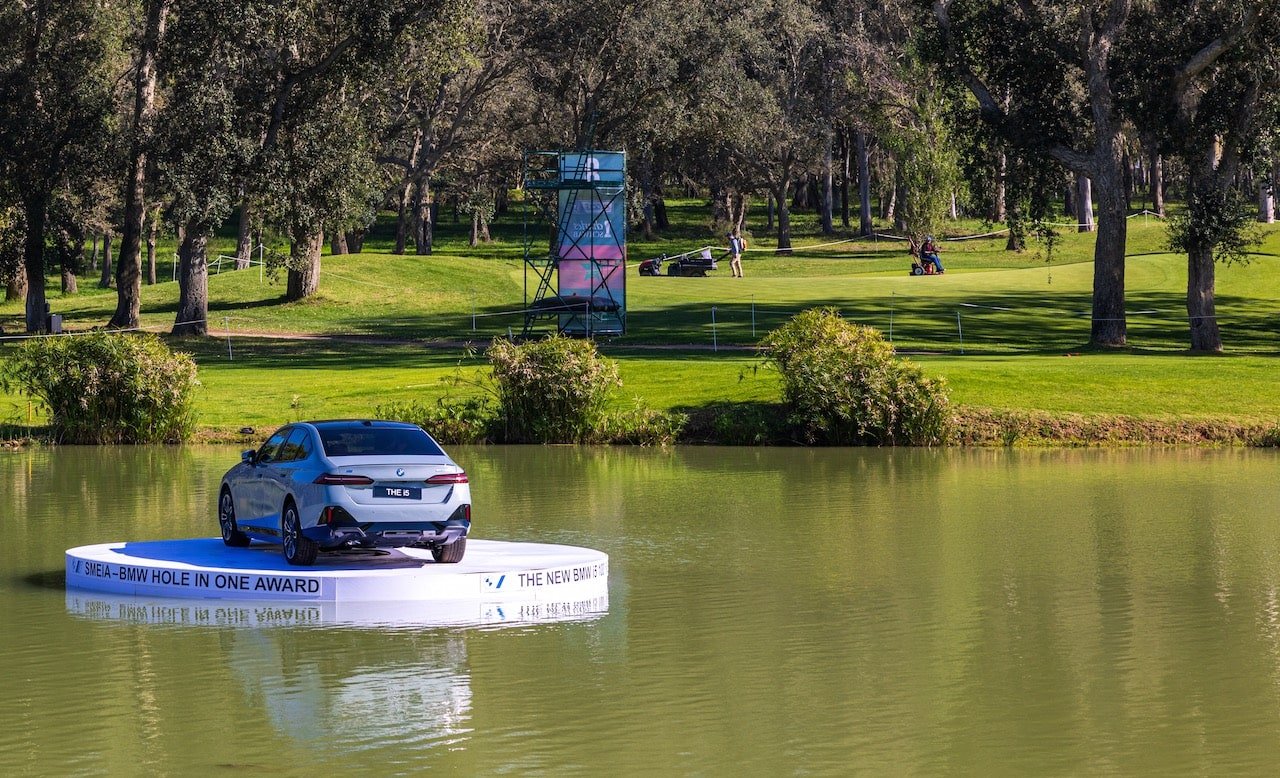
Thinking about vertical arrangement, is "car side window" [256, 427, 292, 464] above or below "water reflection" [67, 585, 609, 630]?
above

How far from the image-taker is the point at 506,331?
5669 cm

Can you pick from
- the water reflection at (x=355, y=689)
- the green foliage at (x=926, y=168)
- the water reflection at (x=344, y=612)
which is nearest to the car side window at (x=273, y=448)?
the water reflection at (x=344, y=612)

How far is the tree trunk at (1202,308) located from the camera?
4897 cm

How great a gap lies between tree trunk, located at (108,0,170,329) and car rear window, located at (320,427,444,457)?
3734cm

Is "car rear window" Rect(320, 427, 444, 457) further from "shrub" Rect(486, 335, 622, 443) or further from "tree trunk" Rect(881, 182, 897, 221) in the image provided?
"tree trunk" Rect(881, 182, 897, 221)

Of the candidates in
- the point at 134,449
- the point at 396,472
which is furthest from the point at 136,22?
the point at 396,472

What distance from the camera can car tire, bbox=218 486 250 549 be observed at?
20672 mm

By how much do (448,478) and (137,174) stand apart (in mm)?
41931

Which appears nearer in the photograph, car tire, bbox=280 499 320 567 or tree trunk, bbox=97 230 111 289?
car tire, bbox=280 499 320 567

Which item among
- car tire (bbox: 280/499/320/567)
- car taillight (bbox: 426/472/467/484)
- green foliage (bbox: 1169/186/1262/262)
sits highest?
green foliage (bbox: 1169/186/1262/262)

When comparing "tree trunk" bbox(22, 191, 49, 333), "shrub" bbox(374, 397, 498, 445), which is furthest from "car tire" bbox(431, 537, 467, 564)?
"tree trunk" bbox(22, 191, 49, 333)

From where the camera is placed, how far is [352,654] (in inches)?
610

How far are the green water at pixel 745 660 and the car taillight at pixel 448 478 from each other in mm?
2163

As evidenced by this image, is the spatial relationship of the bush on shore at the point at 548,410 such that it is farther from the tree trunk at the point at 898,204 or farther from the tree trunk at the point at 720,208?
the tree trunk at the point at 720,208
